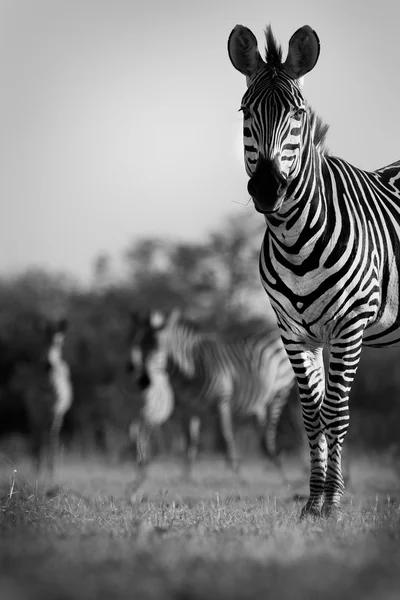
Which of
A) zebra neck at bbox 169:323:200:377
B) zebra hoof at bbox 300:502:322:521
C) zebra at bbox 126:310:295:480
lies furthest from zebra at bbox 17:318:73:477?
zebra hoof at bbox 300:502:322:521

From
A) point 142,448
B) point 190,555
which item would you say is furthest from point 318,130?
point 142,448

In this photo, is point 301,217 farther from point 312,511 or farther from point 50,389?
point 50,389

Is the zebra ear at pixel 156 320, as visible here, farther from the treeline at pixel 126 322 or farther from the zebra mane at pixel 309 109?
the zebra mane at pixel 309 109

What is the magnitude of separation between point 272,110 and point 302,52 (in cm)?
63

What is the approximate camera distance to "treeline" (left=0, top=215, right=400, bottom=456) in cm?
1889

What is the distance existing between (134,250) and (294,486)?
2123cm

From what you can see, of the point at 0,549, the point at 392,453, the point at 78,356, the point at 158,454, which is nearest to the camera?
the point at 0,549

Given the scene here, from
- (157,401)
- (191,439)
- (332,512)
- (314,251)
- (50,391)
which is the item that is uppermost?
(314,251)

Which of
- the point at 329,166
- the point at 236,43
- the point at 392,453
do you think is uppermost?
the point at 236,43

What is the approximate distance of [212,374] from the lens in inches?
585

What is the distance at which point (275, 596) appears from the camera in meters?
2.30

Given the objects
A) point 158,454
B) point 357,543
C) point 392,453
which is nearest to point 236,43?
point 357,543

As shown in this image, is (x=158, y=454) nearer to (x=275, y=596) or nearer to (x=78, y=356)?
(x=78, y=356)

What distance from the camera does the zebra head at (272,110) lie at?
15.3 feet
